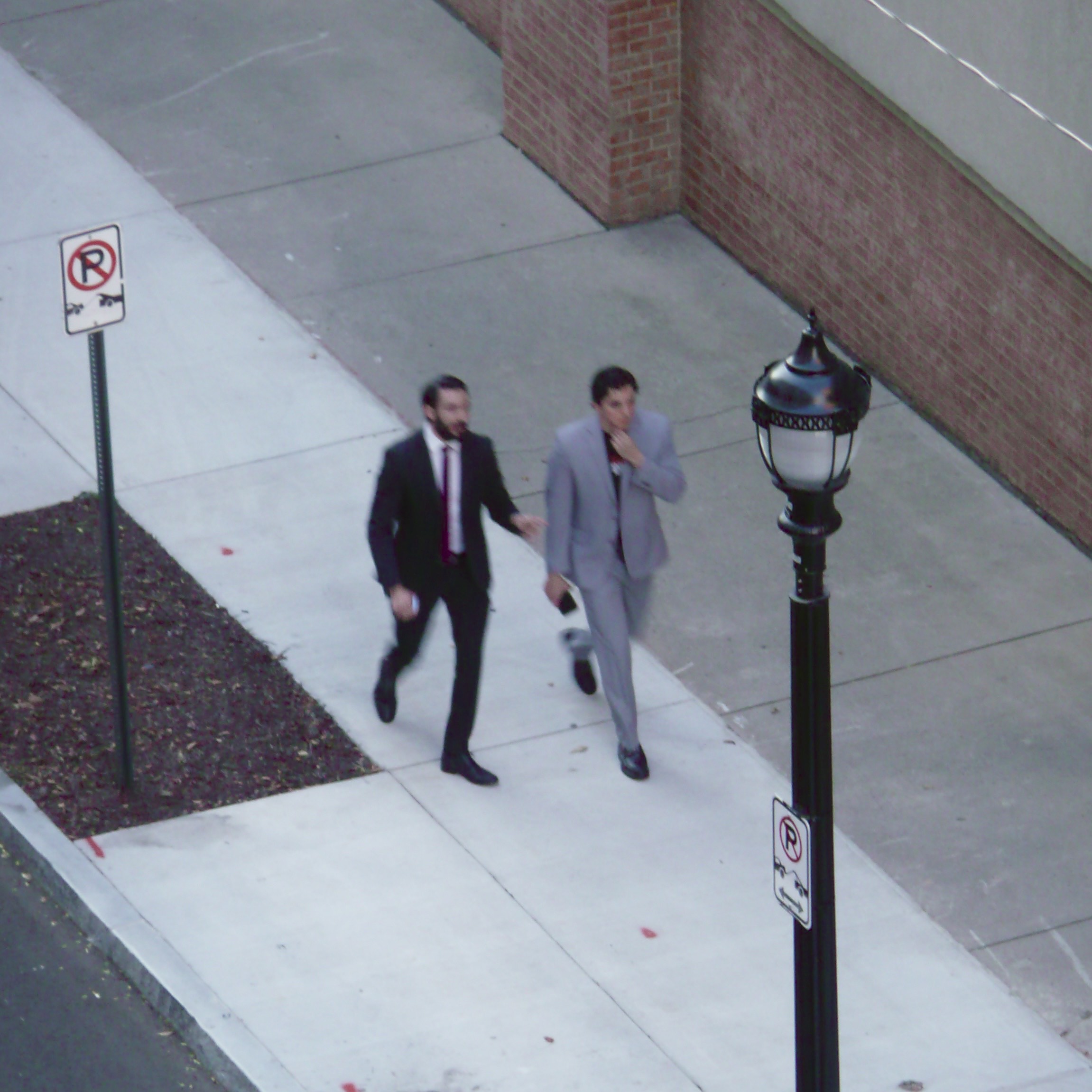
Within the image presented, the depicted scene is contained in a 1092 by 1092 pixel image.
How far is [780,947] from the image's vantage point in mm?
9500

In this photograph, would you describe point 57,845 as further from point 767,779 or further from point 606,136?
point 606,136

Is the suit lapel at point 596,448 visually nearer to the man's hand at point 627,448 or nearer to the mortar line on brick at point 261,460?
the man's hand at point 627,448

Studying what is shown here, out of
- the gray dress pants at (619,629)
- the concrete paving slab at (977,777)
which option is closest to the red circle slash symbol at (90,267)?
the gray dress pants at (619,629)

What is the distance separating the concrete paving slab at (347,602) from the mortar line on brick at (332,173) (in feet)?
9.95

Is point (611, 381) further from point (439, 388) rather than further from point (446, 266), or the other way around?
point (446, 266)

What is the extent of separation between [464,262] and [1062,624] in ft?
15.7

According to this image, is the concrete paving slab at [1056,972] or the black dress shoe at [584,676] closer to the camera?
the concrete paving slab at [1056,972]

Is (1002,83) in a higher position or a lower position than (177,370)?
higher

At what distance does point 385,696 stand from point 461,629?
2.45ft

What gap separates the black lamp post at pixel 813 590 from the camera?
261 inches

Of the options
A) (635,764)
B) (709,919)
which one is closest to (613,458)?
(635,764)

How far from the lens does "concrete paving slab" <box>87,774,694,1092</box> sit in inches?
348

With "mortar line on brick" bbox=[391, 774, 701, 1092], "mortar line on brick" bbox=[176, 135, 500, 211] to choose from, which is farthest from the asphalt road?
"mortar line on brick" bbox=[176, 135, 500, 211]

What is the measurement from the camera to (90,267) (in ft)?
30.9
